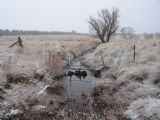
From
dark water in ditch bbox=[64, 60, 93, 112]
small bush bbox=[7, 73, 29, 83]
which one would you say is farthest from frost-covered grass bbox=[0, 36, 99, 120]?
dark water in ditch bbox=[64, 60, 93, 112]

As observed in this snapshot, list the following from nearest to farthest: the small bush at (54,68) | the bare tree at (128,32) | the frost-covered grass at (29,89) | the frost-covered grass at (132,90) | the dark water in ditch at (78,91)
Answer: the frost-covered grass at (132,90) < the frost-covered grass at (29,89) < the dark water in ditch at (78,91) < the small bush at (54,68) < the bare tree at (128,32)

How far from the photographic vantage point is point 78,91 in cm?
1421

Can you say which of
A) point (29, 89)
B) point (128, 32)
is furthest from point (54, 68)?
point (128, 32)

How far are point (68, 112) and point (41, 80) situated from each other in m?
6.33

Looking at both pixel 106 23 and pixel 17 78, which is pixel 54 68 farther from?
pixel 106 23

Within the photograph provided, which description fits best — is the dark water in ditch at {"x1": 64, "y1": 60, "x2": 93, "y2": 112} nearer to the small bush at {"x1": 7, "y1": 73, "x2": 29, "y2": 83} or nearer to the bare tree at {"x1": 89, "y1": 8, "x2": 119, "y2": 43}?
the small bush at {"x1": 7, "y1": 73, "x2": 29, "y2": 83}

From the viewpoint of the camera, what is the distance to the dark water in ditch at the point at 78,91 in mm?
11258

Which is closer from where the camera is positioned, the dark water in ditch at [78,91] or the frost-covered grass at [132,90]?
the frost-covered grass at [132,90]

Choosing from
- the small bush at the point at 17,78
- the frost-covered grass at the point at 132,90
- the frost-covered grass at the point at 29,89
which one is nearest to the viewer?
the frost-covered grass at the point at 132,90

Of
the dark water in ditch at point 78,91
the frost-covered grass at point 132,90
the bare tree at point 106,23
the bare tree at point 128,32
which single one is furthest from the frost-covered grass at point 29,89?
the bare tree at point 128,32

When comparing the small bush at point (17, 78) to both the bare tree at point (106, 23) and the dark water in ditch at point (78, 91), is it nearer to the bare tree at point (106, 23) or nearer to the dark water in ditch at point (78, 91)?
the dark water in ditch at point (78, 91)

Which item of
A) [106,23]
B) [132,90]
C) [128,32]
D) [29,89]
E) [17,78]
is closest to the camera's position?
[132,90]

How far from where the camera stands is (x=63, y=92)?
14.0 metres

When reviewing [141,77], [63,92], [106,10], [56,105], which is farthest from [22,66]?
[106,10]
